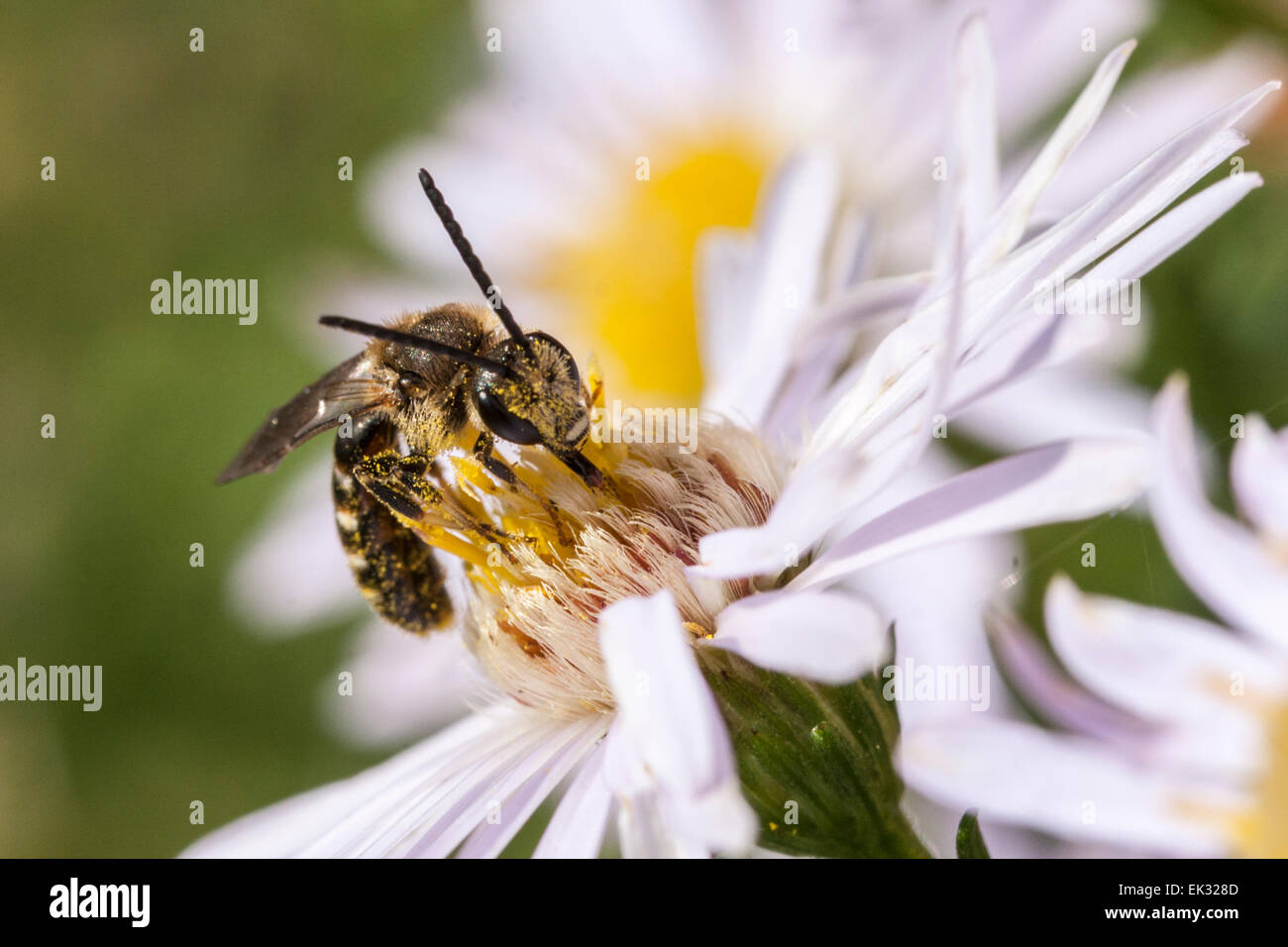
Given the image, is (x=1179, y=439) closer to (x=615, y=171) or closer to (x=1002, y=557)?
(x=1002, y=557)

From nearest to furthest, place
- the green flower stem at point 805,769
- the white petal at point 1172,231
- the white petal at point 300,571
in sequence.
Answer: the white petal at point 1172,231
the green flower stem at point 805,769
the white petal at point 300,571

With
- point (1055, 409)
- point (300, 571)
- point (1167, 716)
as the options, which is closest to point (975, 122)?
point (1167, 716)

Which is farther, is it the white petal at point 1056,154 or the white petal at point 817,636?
the white petal at point 1056,154

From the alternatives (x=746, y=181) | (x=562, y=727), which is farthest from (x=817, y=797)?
(x=746, y=181)

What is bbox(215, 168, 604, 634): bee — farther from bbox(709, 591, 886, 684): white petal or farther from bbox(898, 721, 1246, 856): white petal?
bbox(898, 721, 1246, 856): white petal

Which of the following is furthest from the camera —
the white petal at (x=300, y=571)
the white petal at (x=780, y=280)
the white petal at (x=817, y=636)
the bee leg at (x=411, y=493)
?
the white petal at (x=300, y=571)

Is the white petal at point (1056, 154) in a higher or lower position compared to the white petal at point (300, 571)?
higher

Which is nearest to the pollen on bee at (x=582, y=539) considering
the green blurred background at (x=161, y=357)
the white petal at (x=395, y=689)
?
the white petal at (x=395, y=689)

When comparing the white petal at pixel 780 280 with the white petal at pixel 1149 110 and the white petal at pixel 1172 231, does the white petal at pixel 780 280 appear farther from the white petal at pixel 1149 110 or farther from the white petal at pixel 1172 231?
the white petal at pixel 1172 231
